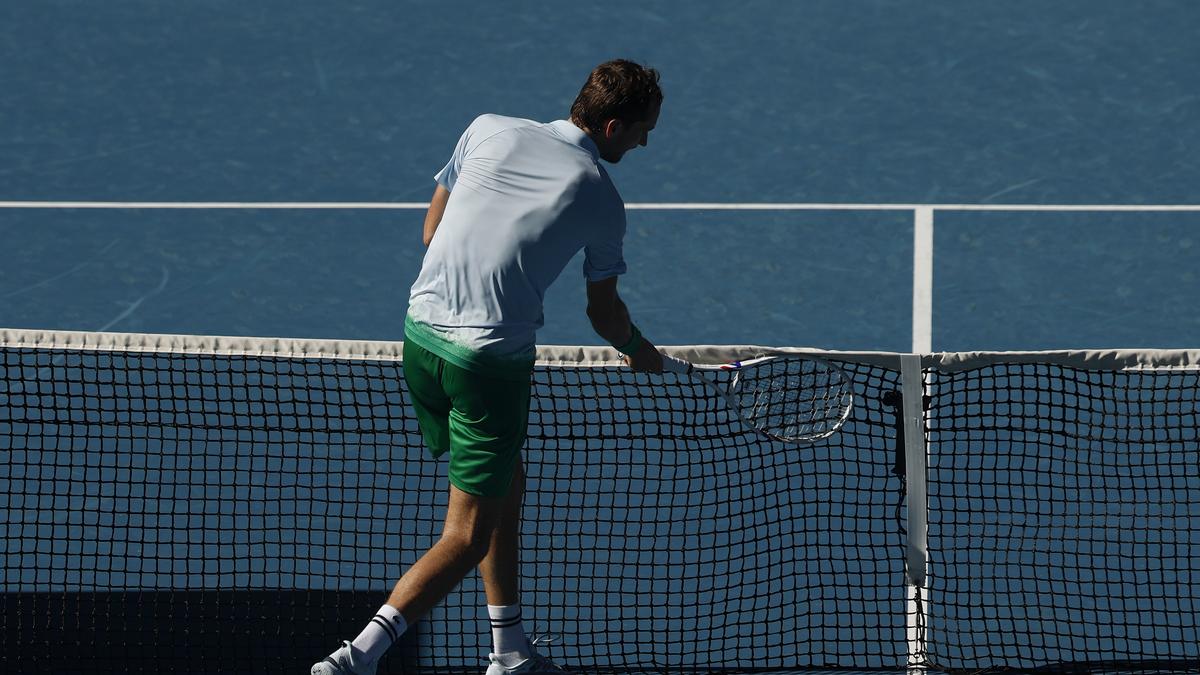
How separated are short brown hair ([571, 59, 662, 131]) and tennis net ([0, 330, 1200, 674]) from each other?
89 centimetres

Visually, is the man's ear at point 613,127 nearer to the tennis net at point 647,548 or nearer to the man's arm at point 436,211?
the man's arm at point 436,211

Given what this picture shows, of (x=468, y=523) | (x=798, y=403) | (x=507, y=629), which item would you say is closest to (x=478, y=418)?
(x=468, y=523)

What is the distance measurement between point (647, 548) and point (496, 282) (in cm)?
202

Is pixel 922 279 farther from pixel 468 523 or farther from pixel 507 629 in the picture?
pixel 468 523

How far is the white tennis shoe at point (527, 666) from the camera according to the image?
183 inches

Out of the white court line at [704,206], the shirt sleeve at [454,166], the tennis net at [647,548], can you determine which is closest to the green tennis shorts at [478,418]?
the shirt sleeve at [454,166]

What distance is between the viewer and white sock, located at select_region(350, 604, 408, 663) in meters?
4.22

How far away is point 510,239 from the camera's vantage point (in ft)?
13.7

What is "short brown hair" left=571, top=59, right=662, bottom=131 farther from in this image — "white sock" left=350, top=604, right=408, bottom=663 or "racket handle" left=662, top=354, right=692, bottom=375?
"white sock" left=350, top=604, right=408, bottom=663

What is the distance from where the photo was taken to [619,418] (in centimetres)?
680

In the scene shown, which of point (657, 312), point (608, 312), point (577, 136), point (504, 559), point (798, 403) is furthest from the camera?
point (657, 312)

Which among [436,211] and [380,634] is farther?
[436,211]

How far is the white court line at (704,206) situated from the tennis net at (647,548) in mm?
2079

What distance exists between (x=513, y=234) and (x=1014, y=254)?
485 centimetres
